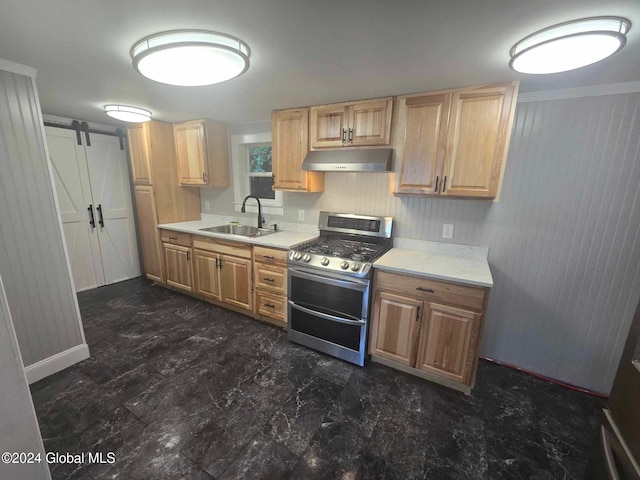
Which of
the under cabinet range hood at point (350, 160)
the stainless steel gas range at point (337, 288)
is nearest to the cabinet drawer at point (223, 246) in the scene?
the stainless steel gas range at point (337, 288)

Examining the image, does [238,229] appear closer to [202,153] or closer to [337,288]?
[202,153]

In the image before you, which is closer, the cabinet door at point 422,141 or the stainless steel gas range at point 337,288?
the cabinet door at point 422,141

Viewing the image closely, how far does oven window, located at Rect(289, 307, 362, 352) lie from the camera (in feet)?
7.30

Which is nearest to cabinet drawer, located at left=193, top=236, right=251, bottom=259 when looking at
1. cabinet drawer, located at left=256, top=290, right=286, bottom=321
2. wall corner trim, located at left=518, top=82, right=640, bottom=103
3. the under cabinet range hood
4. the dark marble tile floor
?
cabinet drawer, located at left=256, top=290, right=286, bottom=321

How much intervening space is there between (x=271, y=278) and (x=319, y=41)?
204 cm

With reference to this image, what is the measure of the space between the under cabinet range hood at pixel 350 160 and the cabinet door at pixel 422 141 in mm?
153

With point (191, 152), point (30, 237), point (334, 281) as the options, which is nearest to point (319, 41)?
point (334, 281)

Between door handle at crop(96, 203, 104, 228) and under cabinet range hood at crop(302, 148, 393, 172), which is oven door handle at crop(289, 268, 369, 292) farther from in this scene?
door handle at crop(96, 203, 104, 228)

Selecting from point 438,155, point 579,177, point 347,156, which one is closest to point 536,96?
point 579,177

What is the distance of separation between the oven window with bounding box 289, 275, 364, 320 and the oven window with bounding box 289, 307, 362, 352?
0.09 m

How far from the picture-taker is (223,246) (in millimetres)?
2975

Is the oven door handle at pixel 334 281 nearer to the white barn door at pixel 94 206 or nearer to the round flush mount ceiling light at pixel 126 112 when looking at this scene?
the round flush mount ceiling light at pixel 126 112

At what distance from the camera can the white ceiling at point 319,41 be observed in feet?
3.54

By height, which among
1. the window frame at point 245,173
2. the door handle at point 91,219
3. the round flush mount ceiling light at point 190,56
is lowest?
the door handle at point 91,219
